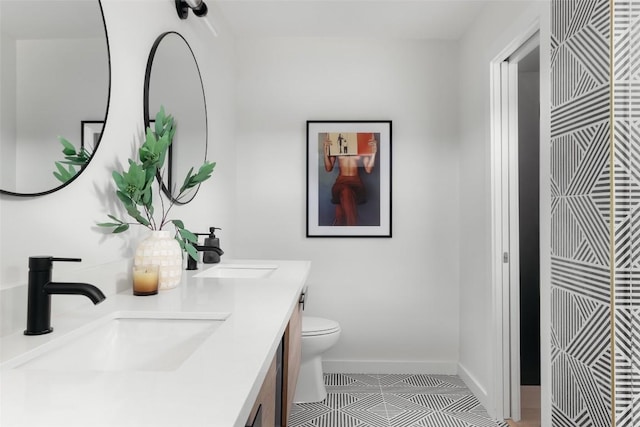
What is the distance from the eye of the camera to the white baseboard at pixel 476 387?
2688mm

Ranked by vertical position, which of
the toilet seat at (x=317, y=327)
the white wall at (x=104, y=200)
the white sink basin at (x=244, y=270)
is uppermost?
the white wall at (x=104, y=200)

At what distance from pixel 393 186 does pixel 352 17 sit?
118cm

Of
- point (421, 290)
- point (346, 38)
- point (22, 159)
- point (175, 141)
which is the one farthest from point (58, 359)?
point (346, 38)

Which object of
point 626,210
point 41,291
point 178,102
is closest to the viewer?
point 41,291

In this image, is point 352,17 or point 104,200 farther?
point 352,17

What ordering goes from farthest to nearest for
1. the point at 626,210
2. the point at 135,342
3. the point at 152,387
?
the point at 626,210 < the point at 135,342 < the point at 152,387

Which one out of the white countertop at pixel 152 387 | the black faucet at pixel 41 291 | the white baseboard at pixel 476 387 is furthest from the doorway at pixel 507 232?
the black faucet at pixel 41 291

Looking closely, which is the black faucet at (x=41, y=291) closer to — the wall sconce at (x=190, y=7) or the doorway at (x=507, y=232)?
the wall sconce at (x=190, y=7)

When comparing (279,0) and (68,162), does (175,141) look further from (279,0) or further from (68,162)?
(279,0)

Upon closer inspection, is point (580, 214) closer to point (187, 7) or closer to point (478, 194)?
point (478, 194)

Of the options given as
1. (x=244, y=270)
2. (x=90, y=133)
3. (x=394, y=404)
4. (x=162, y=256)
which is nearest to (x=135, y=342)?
(x=162, y=256)

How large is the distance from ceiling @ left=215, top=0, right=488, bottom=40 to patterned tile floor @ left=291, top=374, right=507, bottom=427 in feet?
7.96

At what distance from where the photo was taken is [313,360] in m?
2.78

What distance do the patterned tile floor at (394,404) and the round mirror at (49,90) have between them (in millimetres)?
1880
